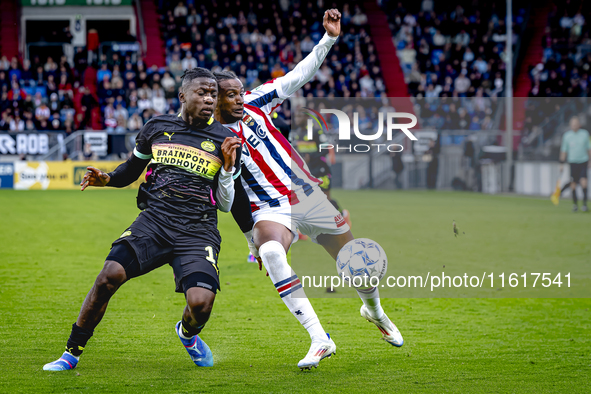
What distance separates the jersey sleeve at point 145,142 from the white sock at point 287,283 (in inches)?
38.3

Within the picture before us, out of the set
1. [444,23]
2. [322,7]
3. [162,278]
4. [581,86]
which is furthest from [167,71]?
[162,278]

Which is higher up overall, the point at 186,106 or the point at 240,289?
the point at 186,106

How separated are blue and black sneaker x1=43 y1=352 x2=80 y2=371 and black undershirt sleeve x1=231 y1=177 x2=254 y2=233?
148 cm

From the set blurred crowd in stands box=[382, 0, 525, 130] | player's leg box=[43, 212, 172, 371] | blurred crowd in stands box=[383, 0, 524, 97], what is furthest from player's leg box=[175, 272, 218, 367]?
blurred crowd in stands box=[383, 0, 524, 97]

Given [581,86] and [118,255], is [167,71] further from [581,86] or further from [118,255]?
[118,255]

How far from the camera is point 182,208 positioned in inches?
177

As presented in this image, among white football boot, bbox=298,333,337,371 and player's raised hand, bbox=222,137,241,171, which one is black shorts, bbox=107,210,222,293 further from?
white football boot, bbox=298,333,337,371

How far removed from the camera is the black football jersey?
4.50m

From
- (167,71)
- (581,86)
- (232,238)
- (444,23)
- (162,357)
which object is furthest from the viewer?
(444,23)

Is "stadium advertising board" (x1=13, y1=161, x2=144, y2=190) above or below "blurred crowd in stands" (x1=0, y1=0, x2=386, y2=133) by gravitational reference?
below

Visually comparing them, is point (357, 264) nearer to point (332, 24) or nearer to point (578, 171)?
point (332, 24)

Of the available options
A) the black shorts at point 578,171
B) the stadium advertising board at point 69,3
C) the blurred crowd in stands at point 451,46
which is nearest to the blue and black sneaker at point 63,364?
the black shorts at point 578,171

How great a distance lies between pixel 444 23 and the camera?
27.9 m

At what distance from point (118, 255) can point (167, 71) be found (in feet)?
63.7
